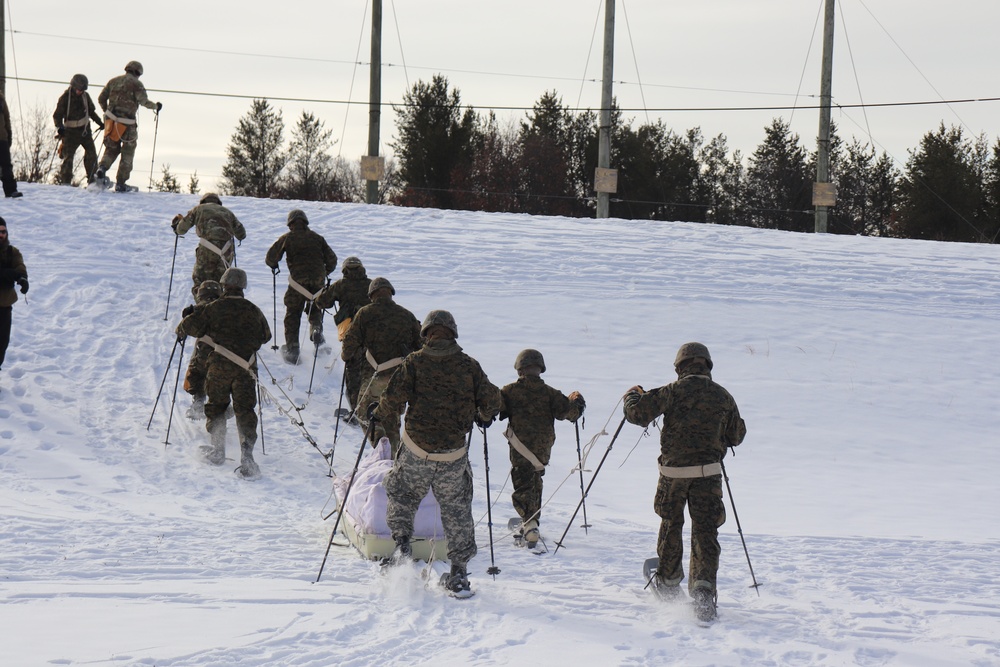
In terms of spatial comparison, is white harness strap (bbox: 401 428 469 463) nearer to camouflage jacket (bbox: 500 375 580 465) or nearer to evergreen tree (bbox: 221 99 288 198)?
camouflage jacket (bbox: 500 375 580 465)

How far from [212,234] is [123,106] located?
5.22 meters

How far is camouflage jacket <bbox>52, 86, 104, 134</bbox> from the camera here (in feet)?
56.8

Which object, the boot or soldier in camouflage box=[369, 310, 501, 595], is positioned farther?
the boot

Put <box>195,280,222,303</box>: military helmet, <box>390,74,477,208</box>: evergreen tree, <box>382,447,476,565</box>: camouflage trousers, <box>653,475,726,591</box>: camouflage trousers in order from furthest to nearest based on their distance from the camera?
<box>390,74,477,208</box>: evergreen tree < <box>195,280,222,303</box>: military helmet < <box>382,447,476,565</box>: camouflage trousers < <box>653,475,726,591</box>: camouflage trousers

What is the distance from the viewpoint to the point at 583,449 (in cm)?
1143

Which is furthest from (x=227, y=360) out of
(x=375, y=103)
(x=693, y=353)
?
(x=375, y=103)

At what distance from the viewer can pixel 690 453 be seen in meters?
6.93

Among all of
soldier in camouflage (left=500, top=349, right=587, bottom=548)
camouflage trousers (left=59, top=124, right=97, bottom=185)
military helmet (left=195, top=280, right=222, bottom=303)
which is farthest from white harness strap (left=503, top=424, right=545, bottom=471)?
camouflage trousers (left=59, top=124, right=97, bottom=185)

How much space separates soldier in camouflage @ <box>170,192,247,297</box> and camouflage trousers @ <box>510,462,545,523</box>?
19.0 feet

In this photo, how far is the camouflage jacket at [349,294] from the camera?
1117cm

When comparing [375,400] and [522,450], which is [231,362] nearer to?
[375,400]

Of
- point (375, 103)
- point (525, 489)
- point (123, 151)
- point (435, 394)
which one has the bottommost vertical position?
point (525, 489)

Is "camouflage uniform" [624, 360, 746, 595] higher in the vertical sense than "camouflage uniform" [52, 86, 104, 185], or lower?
lower

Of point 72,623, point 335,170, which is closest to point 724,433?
point 72,623
